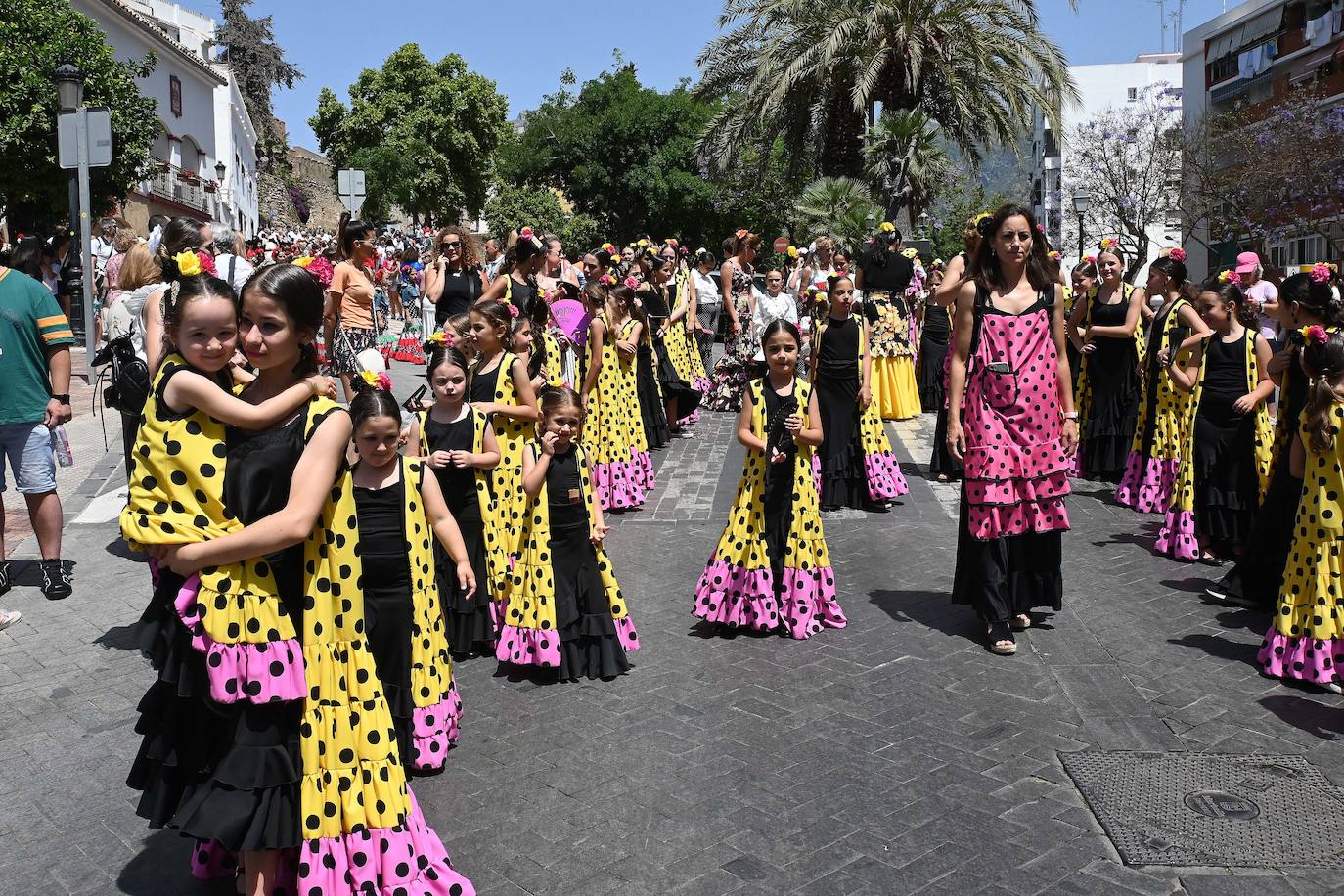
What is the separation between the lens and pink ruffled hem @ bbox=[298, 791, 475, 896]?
3.39m

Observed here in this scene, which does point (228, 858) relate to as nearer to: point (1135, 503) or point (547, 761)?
point (547, 761)

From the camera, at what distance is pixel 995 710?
541 cm

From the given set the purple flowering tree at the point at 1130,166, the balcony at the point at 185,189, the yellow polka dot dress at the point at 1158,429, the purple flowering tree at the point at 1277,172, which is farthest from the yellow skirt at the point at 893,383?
the purple flowering tree at the point at 1130,166

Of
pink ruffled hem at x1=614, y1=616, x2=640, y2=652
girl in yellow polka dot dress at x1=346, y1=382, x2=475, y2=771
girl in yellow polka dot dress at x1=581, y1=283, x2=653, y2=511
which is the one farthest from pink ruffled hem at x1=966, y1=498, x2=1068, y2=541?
girl in yellow polka dot dress at x1=581, y1=283, x2=653, y2=511

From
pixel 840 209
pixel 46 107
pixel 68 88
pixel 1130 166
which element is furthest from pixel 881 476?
pixel 1130 166

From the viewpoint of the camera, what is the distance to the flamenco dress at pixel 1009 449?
6254 millimetres

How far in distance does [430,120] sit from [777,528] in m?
58.1

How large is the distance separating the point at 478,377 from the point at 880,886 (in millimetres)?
3761

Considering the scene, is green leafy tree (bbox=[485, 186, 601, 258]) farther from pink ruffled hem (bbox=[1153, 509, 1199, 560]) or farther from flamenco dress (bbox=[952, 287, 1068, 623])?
flamenco dress (bbox=[952, 287, 1068, 623])


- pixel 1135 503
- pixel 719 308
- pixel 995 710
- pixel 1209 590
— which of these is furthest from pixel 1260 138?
pixel 995 710

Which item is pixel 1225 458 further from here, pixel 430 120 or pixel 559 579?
pixel 430 120

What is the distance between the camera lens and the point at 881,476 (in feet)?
32.9

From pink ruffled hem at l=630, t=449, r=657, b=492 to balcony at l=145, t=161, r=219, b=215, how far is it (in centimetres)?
3781

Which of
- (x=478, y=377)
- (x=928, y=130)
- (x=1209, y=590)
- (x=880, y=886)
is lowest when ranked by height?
(x=880, y=886)
